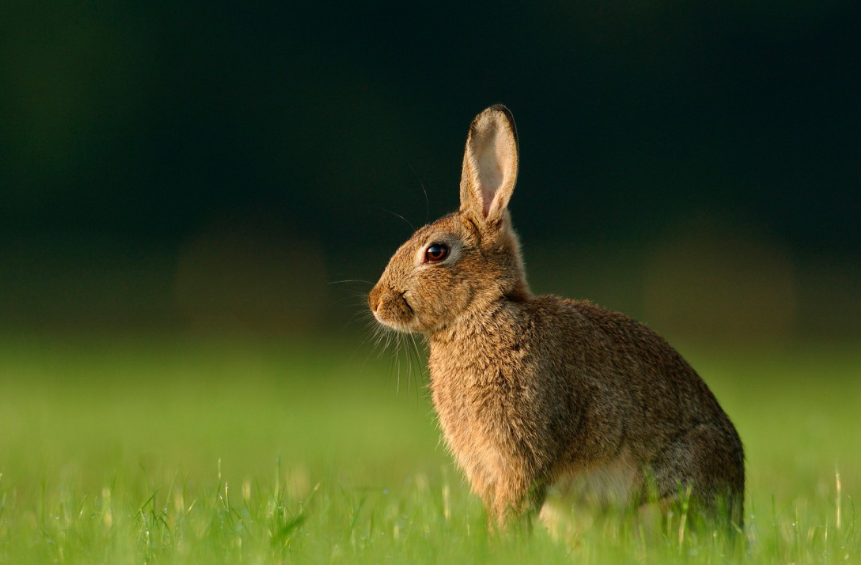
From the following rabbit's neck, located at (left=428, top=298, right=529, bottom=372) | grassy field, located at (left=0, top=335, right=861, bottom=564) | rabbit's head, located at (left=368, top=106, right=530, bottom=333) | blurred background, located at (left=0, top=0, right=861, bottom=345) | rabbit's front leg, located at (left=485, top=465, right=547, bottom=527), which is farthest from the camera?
blurred background, located at (left=0, top=0, right=861, bottom=345)

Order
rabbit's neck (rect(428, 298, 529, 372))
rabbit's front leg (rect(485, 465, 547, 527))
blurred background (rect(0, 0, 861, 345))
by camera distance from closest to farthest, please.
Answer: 1. rabbit's front leg (rect(485, 465, 547, 527))
2. rabbit's neck (rect(428, 298, 529, 372))
3. blurred background (rect(0, 0, 861, 345))

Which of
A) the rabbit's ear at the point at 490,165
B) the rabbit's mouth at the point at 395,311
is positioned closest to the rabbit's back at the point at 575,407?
the rabbit's mouth at the point at 395,311

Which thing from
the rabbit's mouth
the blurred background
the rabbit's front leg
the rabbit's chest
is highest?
the blurred background

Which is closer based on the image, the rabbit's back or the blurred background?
the rabbit's back

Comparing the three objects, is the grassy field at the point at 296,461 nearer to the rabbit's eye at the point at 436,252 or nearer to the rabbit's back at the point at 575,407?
the rabbit's back at the point at 575,407

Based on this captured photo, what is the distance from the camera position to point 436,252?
4668 millimetres

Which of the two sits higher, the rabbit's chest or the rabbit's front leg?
the rabbit's chest

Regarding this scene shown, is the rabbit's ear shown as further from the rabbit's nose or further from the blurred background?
the blurred background

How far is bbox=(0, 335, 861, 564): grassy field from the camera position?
12.4ft

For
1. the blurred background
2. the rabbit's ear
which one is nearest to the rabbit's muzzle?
the rabbit's ear

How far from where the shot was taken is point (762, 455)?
7734mm

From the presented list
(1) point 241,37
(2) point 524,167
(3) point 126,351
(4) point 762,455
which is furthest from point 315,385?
(1) point 241,37

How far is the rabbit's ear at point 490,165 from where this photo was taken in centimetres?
468

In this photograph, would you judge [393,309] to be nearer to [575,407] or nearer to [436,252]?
[436,252]
